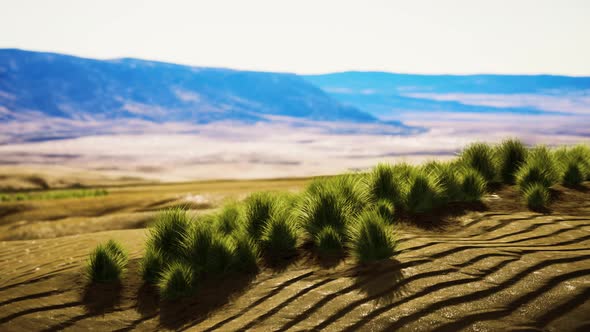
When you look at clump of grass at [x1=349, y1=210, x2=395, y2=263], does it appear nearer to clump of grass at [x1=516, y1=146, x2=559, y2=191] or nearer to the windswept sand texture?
the windswept sand texture

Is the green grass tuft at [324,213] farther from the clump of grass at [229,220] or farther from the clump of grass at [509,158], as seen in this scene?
the clump of grass at [509,158]

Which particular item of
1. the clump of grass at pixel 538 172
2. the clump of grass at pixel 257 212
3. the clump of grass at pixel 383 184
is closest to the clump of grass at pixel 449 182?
the clump of grass at pixel 383 184

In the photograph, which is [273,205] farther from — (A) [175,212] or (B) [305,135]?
(B) [305,135]

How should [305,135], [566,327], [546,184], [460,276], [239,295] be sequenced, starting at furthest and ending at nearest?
[305,135] → [546,184] → [239,295] → [460,276] → [566,327]

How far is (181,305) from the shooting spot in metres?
5.55

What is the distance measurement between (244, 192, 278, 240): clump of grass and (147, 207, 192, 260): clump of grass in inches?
25.7

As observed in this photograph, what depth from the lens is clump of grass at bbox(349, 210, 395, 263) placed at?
18.2 ft

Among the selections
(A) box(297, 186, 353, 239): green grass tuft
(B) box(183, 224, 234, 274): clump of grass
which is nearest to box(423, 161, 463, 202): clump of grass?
(A) box(297, 186, 353, 239): green grass tuft

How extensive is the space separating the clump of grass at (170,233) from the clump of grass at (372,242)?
6.22 feet

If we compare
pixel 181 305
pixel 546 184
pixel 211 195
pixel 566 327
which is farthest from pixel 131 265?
pixel 211 195

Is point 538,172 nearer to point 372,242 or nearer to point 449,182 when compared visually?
point 449,182

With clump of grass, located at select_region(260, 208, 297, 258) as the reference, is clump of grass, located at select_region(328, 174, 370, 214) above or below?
above

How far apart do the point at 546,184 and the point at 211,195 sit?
9.98 meters

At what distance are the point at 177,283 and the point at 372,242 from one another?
1819 millimetres
